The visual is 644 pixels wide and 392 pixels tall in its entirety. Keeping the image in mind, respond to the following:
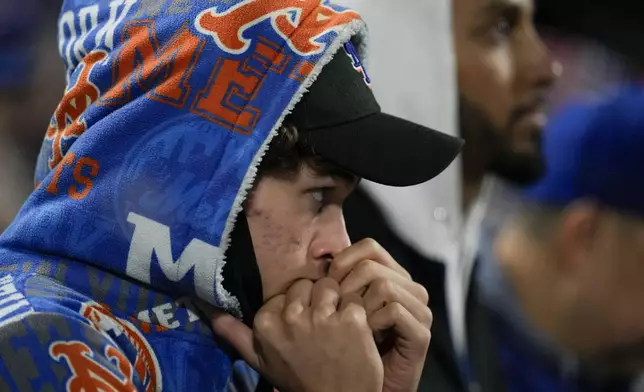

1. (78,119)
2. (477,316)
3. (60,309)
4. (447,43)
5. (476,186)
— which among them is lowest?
(477,316)

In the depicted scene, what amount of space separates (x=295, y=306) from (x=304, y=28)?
296 mm

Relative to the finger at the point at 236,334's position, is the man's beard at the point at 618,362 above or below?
below

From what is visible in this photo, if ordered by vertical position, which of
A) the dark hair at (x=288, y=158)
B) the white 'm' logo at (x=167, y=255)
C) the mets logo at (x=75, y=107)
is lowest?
the white 'm' logo at (x=167, y=255)

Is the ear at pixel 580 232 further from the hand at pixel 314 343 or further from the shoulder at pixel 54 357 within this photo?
the shoulder at pixel 54 357

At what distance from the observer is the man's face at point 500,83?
1.60 meters

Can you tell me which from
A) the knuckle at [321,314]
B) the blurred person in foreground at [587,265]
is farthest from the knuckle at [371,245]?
the blurred person in foreground at [587,265]

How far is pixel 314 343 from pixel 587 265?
4.13 feet

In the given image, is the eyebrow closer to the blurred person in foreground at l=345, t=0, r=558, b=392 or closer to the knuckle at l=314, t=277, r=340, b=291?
the knuckle at l=314, t=277, r=340, b=291

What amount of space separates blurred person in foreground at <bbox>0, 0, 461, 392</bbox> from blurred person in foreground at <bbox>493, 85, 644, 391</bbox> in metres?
1.05

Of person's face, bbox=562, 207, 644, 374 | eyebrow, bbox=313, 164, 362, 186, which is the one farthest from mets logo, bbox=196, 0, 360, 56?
person's face, bbox=562, 207, 644, 374

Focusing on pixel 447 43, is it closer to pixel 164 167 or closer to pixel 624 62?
pixel 164 167

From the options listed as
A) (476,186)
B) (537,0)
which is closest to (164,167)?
(476,186)

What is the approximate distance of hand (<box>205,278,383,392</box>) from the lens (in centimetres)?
93

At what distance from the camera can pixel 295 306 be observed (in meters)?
0.94
